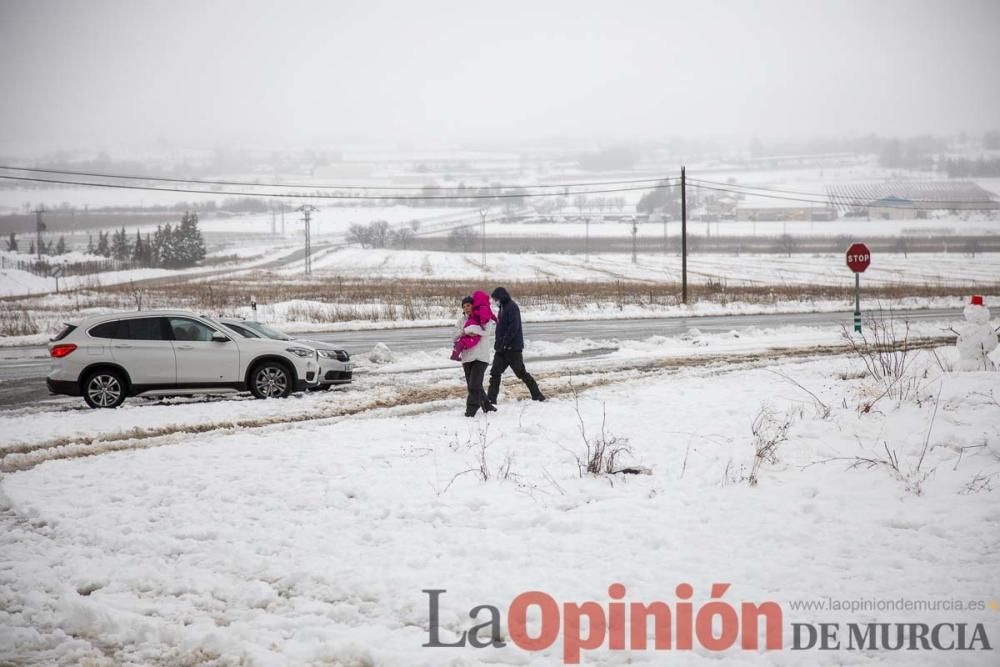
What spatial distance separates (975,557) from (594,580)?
304 cm

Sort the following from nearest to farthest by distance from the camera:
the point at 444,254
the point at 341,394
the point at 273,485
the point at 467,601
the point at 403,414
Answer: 1. the point at 467,601
2. the point at 273,485
3. the point at 403,414
4. the point at 341,394
5. the point at 444,254

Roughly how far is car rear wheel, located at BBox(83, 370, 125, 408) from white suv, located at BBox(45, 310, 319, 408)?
15mm

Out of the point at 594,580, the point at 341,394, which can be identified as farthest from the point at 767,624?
the point at 341,394

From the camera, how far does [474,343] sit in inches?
454

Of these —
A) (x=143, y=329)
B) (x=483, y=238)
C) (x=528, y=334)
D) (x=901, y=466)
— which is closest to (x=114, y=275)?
(x=483, y=238)

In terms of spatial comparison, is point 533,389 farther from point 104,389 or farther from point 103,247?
point 103,247

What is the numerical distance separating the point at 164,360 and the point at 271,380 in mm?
1819

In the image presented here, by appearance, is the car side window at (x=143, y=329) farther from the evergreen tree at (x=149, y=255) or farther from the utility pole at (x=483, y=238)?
the evergreen tree at (x=149, y=255)

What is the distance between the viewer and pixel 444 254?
133 m

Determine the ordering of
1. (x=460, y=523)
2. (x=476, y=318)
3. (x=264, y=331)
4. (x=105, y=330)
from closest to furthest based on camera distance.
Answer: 1. (x=460, y=523)
2. (x=476, y=318)
3. (x=105, y=330)
4. (x=264, y=331)

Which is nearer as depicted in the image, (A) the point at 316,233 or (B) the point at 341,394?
(B) the point at 341,394

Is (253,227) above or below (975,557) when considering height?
above

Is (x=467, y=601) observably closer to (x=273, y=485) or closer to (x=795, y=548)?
(x=795, y=548)

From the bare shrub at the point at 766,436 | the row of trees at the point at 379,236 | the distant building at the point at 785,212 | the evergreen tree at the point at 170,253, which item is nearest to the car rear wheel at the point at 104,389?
the bare shrub at the point at 766,436
